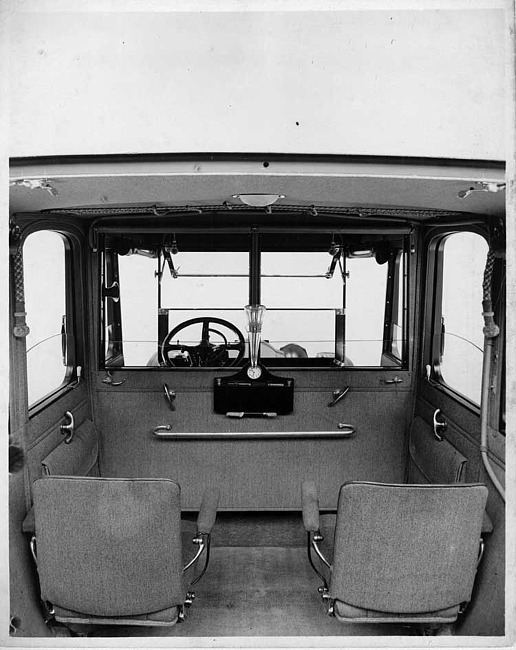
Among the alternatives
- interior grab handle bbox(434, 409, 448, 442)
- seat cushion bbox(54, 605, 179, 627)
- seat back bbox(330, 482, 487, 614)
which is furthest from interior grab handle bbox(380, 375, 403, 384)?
seat cushion bbox(54, 605, 179, 627)

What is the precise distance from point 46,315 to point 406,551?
68.6 inches

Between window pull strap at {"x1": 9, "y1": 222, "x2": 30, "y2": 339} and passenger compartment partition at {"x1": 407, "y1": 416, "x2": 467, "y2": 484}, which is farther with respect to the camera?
passenger compartment partition at {"x1": 407, "y1": 416, "x2": 467, "y2": 484}

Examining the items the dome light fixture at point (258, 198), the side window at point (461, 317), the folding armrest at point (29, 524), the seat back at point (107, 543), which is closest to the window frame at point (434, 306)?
the side window at point (461, 317)

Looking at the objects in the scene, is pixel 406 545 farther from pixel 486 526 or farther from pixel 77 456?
pixel 77 456

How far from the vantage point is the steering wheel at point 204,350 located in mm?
3104

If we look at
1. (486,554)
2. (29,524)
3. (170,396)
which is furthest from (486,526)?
(170,396)

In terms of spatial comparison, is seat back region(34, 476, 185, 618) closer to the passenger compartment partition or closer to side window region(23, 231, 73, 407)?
side window region(23, 231, 73, 407)

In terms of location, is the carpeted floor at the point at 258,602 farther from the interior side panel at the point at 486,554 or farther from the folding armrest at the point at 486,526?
the folding armrest at the point at 486,526

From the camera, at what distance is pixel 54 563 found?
1743 millimetres

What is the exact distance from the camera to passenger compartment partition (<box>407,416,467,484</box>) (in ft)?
7.79

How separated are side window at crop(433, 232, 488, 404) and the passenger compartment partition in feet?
0.88

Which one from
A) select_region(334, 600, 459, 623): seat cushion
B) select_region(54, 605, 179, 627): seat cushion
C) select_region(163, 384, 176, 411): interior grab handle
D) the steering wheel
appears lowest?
select_region(54, 605, 179, 627): seat cushion

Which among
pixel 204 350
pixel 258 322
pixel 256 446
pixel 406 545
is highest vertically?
pixel 258 322

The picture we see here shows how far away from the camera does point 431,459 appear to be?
8.87 feet
